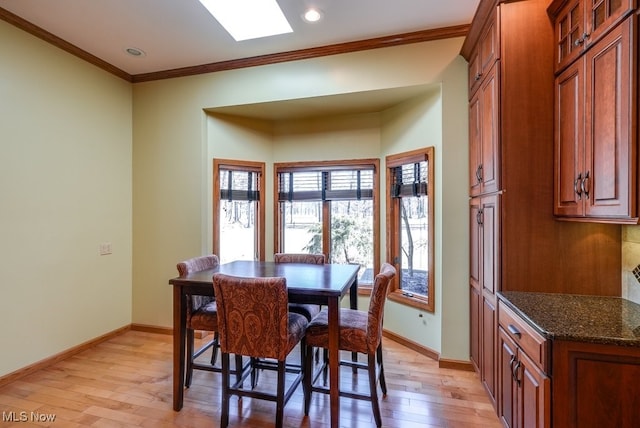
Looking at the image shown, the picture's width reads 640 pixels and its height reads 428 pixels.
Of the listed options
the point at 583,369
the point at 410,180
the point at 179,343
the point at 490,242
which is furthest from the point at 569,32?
the point at 179,343

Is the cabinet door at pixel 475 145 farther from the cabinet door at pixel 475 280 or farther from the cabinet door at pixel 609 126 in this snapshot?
the cabinet door at pixel 609 126

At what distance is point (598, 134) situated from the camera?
161 cm

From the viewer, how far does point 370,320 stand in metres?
2.08

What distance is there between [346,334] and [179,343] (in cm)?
126

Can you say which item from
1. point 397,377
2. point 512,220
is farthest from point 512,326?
point 397,377

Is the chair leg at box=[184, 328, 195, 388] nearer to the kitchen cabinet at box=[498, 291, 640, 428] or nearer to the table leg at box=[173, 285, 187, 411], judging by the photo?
the table leg at box=[173, 285, 187, 411]

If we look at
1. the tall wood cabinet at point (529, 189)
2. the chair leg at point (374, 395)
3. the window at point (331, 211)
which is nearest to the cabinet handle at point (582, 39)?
the tall wood cabinet at point (529, 189)

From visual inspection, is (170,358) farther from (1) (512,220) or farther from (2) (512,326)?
(1) (512,220)

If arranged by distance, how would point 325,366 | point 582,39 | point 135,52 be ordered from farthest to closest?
point 135,52 < point 325,366 < point 582,39

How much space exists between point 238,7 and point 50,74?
1.93 metres

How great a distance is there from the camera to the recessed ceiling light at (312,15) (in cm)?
257

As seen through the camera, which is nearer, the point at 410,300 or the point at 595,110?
the point at 595,110

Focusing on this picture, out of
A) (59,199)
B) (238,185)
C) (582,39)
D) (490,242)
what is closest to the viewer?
(582,39)

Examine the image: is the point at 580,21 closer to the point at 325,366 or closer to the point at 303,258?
the point at 303,258
